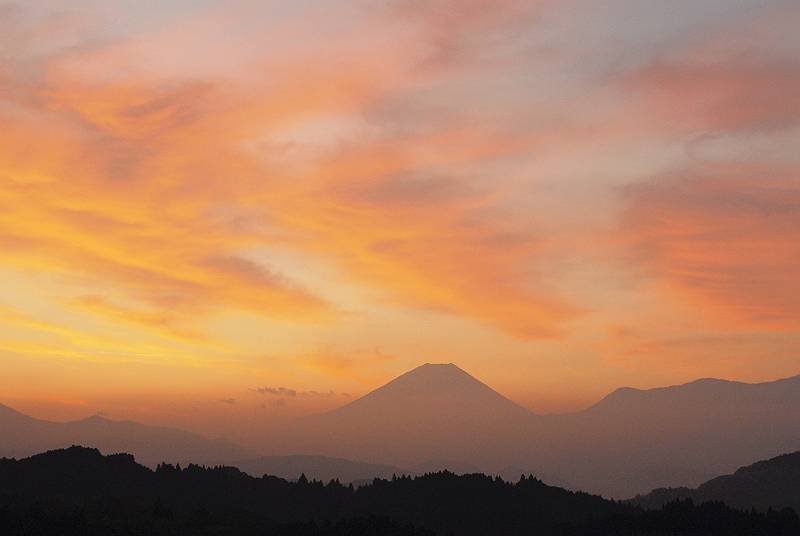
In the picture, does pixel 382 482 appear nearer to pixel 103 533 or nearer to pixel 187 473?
pixel 187 473

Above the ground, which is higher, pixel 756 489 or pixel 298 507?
pixel 756 489

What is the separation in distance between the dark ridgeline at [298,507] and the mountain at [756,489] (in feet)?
113

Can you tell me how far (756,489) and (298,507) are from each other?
73.1 m

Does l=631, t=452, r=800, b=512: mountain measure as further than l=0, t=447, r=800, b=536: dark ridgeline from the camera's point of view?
Yes

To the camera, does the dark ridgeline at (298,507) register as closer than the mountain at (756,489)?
Yes

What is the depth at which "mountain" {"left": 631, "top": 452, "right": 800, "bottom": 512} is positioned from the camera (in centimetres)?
12444

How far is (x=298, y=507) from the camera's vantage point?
102 m

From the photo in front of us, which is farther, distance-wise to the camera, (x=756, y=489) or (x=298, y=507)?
(x=756, y=489)

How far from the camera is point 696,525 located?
274ft

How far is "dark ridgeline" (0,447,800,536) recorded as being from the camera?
73.8m

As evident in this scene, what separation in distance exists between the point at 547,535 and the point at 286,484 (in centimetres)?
3522

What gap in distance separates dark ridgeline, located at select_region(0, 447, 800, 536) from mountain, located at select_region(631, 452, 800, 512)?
34.4 meters

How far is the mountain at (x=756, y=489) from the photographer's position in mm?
124438

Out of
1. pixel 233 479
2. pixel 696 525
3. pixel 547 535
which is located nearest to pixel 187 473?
pixel 233 479
